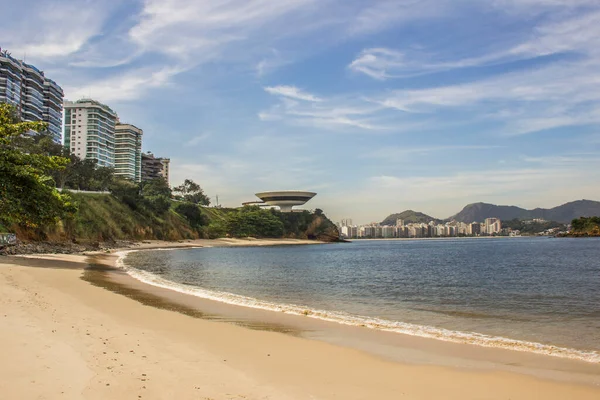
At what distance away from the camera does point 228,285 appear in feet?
83.6

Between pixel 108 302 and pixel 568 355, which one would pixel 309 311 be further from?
pixel 568 355

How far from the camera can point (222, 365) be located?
26.0ft

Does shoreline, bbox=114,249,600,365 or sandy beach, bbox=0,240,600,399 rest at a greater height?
sandy beach, bbox=0,240,600,399

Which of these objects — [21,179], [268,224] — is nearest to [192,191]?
[268,224]

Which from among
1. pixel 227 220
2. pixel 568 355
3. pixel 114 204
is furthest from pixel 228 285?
pixel 227 220

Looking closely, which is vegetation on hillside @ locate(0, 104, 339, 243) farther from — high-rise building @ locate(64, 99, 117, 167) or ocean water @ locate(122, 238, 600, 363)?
high-rise building @ locate(64, 99, 117, 167)

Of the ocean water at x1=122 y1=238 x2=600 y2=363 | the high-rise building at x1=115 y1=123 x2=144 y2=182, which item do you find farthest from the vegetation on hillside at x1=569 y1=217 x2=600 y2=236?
the high-rise building at x1=115 y1=123 x2=144 y2=182

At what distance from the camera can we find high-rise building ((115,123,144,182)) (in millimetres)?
179863

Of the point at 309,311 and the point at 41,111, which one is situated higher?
the point at 41,111

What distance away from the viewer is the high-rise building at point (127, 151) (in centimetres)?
17986

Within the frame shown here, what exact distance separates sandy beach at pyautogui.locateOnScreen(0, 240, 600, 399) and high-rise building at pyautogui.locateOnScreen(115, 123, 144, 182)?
585 ft

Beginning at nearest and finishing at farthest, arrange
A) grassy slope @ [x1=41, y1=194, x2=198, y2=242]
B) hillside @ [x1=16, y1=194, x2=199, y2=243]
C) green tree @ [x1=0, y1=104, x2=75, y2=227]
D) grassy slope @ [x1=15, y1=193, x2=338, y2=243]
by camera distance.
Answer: green tree @ [x1=0, y1=104, x2=75, y2=227]
hillside @ [x1=16, y1=194, x2=199, y2=243]
grassy slope @ [x1=15, y1=193, x2=338, y2=243]
grassy slope @ [x1=41, y1=194, x2=198, y2=242]

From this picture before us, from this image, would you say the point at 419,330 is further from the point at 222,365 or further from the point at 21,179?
the point at 21,179

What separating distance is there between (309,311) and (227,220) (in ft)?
419
